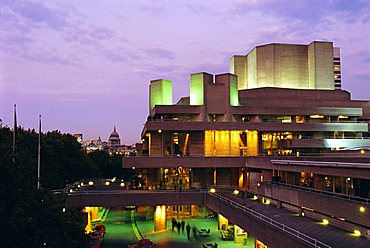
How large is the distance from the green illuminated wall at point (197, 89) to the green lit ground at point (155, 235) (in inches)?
788

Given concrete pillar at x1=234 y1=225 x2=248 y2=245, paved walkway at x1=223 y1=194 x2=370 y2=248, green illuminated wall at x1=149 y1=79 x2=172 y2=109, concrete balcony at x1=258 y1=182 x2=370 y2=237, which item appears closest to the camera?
paved walkway at x1=223 y1=194 x2=370 y2=248

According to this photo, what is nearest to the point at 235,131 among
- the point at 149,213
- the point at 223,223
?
the point at 149,213

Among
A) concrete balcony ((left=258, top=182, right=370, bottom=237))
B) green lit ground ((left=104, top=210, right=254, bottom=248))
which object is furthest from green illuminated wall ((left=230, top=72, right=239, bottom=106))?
concrete balcony ((left=258, top=182, right=370, bottom=237))

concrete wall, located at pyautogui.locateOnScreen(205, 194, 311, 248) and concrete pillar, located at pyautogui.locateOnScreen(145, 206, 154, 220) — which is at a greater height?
concrete wall, located at pyautogui.locateOnScreen(205, 194, 311, 248)

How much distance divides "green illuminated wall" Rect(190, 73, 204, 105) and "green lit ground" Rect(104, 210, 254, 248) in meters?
20.0

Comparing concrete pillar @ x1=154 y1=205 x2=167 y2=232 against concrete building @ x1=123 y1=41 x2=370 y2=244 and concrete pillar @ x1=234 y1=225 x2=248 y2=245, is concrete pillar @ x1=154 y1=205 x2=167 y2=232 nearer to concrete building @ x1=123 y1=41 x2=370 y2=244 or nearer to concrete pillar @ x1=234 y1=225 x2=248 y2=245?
concrete building @ x1=123 y1=41 x2=370 y2=244

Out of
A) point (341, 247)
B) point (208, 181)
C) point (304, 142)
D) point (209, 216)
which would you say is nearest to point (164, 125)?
point (208, 181)

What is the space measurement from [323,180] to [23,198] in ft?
76.7

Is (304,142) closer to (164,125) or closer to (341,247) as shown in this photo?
(164,125)

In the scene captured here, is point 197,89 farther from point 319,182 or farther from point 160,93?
point 319,182

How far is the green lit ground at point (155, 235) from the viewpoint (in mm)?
44750

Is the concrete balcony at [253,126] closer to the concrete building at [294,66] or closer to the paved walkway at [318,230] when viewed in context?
the concrete building at [294,66]

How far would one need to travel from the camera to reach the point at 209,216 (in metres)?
63.4

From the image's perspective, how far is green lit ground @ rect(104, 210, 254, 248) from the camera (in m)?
44.8
